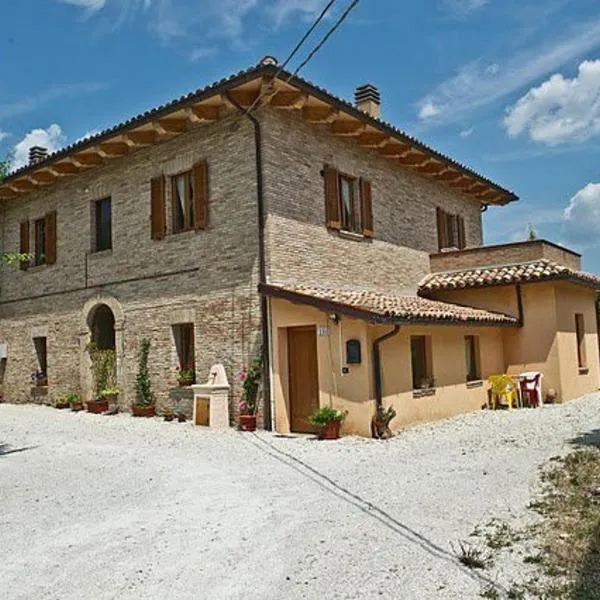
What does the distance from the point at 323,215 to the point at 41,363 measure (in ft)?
29.3

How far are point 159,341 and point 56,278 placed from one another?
4431 mm

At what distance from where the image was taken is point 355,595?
425cm

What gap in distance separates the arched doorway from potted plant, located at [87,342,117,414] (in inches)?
17.0

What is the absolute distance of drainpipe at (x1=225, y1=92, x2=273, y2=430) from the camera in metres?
11.8

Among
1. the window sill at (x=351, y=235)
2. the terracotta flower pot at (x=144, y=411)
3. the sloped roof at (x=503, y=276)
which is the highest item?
the window sill at (x=351, y=235)

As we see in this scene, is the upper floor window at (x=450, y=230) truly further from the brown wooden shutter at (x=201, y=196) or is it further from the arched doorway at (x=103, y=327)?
the arched doorway at (x=103, y=327)

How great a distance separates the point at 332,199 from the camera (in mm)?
13711

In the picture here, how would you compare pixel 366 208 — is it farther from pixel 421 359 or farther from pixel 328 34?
pixel 328 34

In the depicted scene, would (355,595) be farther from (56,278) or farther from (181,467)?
(56,278)

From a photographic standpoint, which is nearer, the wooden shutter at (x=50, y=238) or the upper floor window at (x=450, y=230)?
the wooden shutter at (x=50, y=238)

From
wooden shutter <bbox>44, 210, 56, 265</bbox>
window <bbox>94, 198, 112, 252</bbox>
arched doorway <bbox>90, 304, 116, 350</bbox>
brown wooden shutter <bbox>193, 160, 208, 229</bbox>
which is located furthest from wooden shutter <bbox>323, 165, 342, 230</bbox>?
wooden shutter <bbox>44, 210, 56, 265</bbox>

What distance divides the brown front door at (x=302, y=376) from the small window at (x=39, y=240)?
854 cm

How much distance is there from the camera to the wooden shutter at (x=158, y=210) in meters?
13.7

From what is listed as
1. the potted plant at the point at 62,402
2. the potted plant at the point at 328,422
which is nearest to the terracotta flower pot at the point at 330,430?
the potted plant at the point at 328,422
